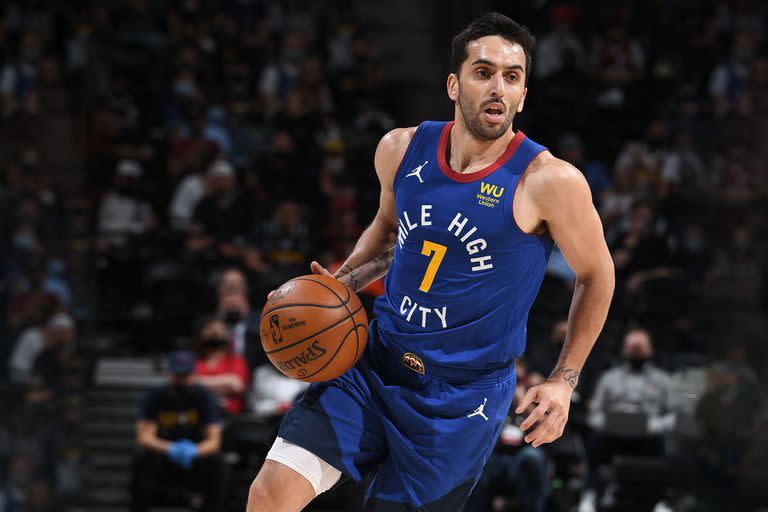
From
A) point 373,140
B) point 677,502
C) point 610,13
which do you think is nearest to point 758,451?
point 677,502

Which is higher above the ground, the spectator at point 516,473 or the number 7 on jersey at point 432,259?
the number 7 on jersey at point 432,259

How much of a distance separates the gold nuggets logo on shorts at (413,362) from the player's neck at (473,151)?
2.02 feet

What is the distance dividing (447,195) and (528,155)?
0.29 meters

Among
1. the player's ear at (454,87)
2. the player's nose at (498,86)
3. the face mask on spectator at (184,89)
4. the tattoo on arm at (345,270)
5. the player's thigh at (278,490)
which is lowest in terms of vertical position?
the face mask on spectator at (184,89)

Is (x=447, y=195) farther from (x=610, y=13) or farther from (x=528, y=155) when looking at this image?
(x=610, y=13)

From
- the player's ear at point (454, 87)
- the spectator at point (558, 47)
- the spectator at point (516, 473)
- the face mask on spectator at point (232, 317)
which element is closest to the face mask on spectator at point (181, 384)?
the face mask on spectator at point (232, 317)

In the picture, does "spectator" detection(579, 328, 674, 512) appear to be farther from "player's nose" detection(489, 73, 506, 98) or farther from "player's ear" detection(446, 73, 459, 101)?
"player's nose" detection(489, 73, 506, 98)

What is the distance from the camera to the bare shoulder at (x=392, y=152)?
12.8 ft

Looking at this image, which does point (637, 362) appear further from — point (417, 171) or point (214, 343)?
point (417, 171)

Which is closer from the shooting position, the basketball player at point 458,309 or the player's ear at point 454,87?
the basketball player at point 458,309

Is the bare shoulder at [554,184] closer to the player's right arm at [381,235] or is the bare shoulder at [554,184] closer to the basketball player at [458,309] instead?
the basketball player at [458,309]

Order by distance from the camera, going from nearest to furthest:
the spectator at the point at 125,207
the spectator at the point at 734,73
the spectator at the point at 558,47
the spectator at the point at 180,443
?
the spectator at the point at 180,443
the spectator at the point at 125,207
the spectator at the point at 734,73
the spectator at the point at 558,47

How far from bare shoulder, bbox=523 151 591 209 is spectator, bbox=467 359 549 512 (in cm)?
383

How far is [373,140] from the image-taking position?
1098 cm
